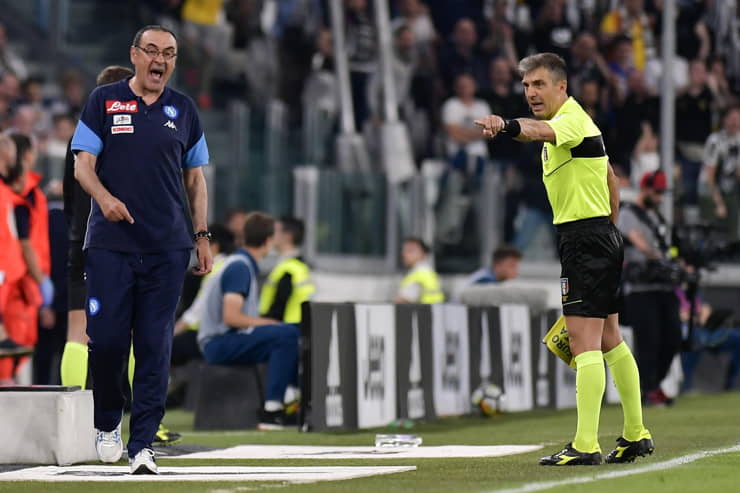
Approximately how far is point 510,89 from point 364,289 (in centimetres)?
336

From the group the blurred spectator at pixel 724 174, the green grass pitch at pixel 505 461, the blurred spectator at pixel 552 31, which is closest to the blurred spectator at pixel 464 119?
the blurred spectator at pixel 552 31

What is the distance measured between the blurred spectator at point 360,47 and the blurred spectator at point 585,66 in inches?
106

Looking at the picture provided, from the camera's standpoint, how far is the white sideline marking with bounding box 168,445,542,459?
1052cm

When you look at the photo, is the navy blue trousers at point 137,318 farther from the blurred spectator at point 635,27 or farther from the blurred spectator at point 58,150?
the blurred spectator at point 635,27

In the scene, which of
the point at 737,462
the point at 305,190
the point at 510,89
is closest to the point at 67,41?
the point at 305,190

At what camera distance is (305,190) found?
2189 centimetres

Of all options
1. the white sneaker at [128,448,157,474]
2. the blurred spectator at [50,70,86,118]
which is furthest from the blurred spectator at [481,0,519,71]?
the white sneaker at [128,448,157,474]

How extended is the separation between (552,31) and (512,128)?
16639 mm

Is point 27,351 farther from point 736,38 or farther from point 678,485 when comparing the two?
Result: point 736,38

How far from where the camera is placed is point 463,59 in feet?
80.8

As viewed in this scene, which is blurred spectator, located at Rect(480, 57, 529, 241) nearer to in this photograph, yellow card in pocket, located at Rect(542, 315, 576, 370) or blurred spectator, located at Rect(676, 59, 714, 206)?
blurred spectator, located at Rect(676, 59, 714, 206)

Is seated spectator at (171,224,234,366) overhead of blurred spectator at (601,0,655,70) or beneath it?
beneath

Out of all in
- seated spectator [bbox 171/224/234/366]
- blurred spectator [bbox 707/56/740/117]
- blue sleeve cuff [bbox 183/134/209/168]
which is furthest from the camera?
blurred spectator [bbox 707/56/740/117]

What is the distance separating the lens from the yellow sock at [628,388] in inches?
378
